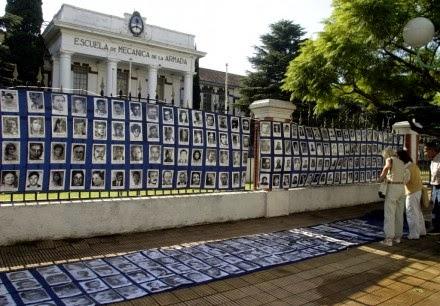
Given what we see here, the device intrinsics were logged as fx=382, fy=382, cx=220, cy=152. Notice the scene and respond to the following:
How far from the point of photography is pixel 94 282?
14.1 feet

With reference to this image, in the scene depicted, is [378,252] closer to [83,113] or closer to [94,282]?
[94,282]

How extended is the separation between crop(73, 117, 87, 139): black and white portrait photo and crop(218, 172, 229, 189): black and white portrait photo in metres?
2.75

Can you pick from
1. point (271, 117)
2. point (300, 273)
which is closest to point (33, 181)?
point (300, 273)

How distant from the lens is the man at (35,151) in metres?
5.54

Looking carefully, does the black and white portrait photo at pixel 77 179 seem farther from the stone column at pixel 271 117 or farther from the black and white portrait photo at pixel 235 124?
the stone column at pixel 271 117

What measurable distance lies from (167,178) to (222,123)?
1588 mm

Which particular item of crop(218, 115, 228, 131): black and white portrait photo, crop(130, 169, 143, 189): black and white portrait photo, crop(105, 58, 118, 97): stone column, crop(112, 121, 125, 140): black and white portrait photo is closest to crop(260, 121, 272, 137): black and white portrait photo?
crop(218, 115, 228, 131): black and white portrait photo

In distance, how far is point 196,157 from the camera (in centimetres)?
716

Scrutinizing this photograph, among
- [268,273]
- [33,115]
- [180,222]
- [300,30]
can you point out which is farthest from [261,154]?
[300,30]

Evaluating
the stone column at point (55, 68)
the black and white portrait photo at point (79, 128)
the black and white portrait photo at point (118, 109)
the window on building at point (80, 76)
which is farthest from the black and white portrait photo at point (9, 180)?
the window on building at point (80, 76)

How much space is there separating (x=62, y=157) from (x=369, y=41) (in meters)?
6.10

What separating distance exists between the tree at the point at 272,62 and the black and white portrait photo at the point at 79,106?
2353 cm

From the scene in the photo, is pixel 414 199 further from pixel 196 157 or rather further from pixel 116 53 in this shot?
pixel 116 53

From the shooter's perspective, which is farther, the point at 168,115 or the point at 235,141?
the point at 235,141
